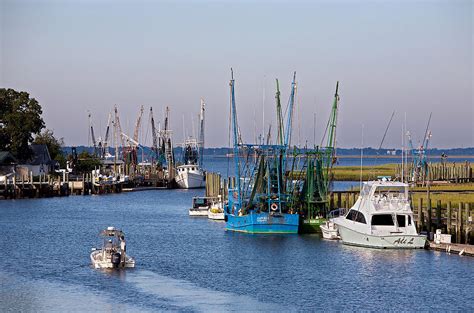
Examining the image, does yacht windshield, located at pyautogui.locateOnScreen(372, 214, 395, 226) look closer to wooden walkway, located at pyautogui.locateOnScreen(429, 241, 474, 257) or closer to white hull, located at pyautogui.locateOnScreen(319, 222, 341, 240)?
wooden walkway, located at pyautogui.locateOnScreen(429, 241, 474, 257)

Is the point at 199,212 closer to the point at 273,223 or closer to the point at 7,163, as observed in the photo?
the point at 273,223

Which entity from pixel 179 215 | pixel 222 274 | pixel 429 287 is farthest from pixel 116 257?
pixel 179 215

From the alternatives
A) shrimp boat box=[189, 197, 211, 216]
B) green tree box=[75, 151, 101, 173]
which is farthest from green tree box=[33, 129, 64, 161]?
shrimp boat box=[189, 197, 211, 216]

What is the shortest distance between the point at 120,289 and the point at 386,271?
552 inches

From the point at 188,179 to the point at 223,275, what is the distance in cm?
10067

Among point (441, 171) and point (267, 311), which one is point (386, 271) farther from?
point (441, 171)

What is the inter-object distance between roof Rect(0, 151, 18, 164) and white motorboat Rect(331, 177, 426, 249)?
259 ft

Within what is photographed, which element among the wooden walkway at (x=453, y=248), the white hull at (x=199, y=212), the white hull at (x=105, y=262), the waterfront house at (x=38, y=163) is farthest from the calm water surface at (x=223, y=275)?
the waterfront house at (x=38, y=163)

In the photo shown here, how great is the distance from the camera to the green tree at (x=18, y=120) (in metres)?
132

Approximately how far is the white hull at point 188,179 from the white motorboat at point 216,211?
2454 inches

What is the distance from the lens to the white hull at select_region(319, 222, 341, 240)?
65.0 meters

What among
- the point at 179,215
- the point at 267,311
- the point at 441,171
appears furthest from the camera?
the point at 441,171

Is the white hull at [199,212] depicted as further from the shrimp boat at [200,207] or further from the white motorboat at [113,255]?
the white motorboat at [113,255]

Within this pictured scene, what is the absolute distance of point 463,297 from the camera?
4475 centimetres
